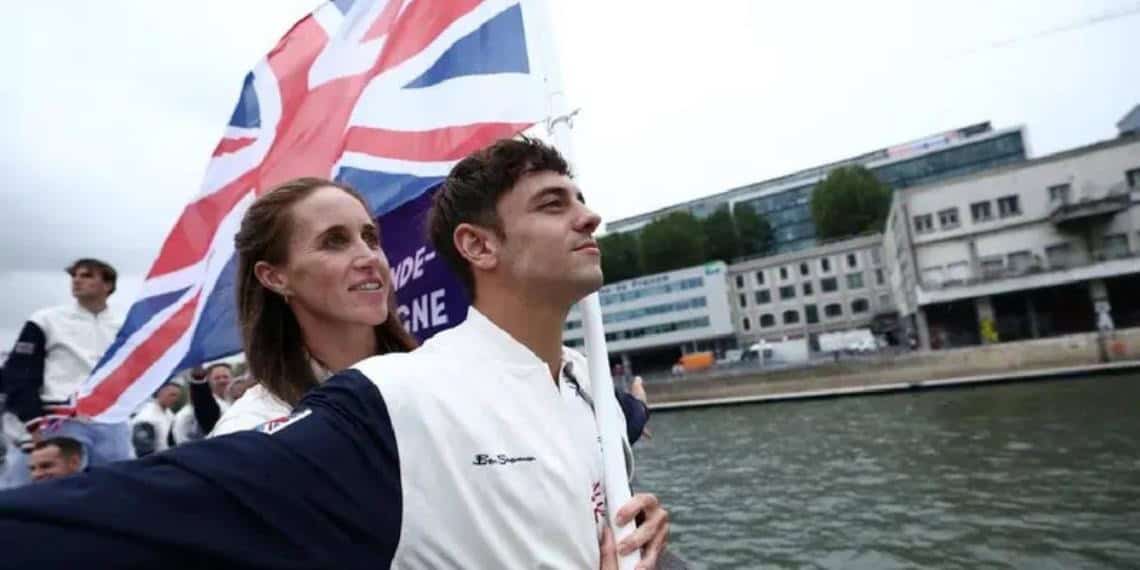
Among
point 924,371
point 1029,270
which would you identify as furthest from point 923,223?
point 924,371

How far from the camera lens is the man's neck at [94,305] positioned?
4.22 m

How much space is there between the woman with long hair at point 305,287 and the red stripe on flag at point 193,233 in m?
2.07

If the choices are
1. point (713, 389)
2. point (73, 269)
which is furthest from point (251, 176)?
point (713, 389)

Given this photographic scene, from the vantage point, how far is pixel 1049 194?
38.6 m

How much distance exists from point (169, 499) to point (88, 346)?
3961mm

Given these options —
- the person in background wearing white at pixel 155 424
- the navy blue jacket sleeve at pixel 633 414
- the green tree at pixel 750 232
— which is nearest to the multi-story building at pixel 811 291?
the green tree at pixel 750 232

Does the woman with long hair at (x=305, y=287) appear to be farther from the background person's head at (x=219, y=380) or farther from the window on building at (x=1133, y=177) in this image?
the window on building at (x=1133, y=177)

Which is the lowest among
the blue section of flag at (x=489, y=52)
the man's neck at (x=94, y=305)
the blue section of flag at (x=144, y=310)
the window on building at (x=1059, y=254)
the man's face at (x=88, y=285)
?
the blue section of flag at (x=144, y=310)

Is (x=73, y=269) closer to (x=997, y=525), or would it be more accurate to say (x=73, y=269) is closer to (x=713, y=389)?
(x=997, y=525)

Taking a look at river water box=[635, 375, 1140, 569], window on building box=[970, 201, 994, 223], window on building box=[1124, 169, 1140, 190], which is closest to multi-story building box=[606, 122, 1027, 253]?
window on building box=[970, 201, 994, 223]

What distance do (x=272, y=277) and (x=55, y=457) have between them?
97.8 inches

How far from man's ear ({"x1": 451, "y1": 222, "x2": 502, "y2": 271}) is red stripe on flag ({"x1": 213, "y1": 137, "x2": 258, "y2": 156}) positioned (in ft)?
9.23

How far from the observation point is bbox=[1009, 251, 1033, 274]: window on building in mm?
38906

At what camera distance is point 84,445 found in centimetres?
389
